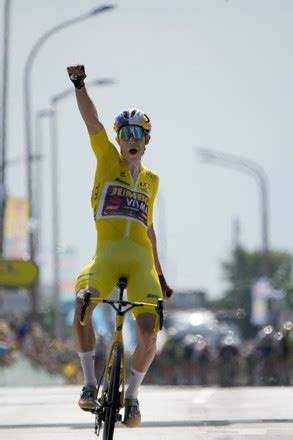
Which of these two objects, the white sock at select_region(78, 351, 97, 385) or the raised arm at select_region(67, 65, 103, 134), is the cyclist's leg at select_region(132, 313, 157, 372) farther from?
the raised arm at select_region(67, 65, 103, 134)

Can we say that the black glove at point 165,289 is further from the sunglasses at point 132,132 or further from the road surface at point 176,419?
the road surface at point 176,419

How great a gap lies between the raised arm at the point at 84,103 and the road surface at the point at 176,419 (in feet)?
8.26

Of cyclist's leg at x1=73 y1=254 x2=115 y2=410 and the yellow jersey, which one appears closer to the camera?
cyclist's leg at x1=73 y1=254 x2=115 y2=410

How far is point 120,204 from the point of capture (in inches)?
560

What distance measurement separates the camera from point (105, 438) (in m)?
13.2

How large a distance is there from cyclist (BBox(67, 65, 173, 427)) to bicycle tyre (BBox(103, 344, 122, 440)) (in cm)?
26

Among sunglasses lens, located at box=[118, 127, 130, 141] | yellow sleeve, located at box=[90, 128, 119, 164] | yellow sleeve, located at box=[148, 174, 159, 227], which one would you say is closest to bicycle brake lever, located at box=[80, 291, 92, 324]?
yellow sleeve, located at box=[148, 174, 159, 227]

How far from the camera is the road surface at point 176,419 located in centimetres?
1572

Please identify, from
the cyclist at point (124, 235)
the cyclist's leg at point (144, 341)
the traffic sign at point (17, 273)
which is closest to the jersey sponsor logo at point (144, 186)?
the cyclist at point (124, 235)

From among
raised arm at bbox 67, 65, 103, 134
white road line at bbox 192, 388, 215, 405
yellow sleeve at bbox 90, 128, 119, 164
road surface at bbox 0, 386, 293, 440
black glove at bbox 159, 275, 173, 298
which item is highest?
raised arm at bbox 67, 65, 103, 134

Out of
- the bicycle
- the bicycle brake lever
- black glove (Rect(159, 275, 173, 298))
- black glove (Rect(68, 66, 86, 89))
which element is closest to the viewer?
the bicycle

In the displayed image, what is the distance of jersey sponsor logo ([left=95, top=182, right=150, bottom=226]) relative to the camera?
46.6 feet

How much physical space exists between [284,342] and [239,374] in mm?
1688

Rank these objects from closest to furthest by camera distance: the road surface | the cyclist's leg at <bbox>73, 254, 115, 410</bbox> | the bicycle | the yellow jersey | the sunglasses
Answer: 1. the bicycle
2. the cyclist's leg at <bbox>73, 254, 115, 410</bbox>
3. the yellow jersey
4. the sunglasses
5. the road surface
